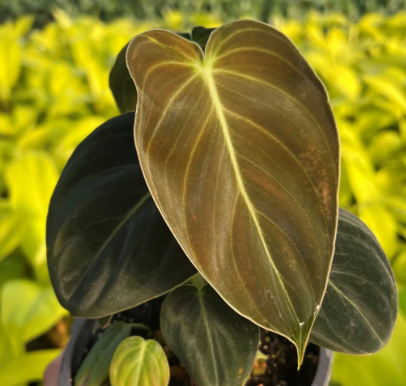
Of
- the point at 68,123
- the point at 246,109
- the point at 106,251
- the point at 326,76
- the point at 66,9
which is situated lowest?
the point at 106,251

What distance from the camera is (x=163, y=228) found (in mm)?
363

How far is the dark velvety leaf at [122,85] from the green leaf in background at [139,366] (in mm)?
249

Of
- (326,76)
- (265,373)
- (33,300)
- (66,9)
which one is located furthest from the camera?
(66,9)

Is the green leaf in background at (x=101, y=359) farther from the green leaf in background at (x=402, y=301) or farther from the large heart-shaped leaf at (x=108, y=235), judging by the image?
the green leaf in background at (x=402, y=301)

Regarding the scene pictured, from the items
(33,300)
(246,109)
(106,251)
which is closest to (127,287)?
(106,251)

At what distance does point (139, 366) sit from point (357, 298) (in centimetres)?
20

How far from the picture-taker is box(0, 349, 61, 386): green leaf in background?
0.65 meters

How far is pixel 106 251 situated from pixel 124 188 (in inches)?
2.2

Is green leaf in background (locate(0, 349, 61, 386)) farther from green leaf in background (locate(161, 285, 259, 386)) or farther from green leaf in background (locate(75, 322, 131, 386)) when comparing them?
green leaf in background (locate(161, 285, 259, 386))

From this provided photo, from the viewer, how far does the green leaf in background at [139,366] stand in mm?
365

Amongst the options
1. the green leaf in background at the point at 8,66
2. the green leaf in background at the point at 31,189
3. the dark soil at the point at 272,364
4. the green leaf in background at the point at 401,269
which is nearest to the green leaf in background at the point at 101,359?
the dark soil at the point at 272,364

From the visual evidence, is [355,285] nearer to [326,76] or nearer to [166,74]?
[166,74]

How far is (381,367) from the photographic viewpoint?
537mm

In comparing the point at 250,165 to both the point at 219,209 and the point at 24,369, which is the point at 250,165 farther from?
the point at 24,369
